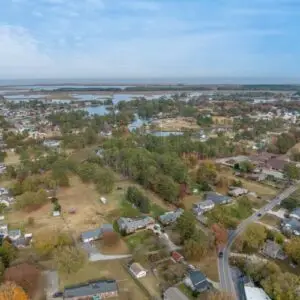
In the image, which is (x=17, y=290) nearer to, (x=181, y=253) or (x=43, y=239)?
(x=43, y=239)

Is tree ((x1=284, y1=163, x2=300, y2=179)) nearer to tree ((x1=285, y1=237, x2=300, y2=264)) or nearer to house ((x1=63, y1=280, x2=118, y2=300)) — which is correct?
tree ((x1=285, y1=237, x2=300, y2=264))

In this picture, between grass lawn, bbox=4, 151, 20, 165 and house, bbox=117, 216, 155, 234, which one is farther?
grass lawn, bbox=4, 151, 20, 165

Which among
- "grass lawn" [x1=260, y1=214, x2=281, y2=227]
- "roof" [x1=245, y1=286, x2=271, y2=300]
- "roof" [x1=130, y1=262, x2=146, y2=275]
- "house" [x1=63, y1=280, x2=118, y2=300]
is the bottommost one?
"grass lawn" [x1=260, y1=214, x2=281, y2=227]

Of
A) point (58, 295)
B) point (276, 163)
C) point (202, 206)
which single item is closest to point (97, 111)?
point (276, 163)

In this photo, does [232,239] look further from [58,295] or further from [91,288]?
[58,295]

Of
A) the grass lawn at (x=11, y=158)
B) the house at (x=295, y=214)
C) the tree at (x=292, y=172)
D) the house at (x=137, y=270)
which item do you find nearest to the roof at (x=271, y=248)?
the house at (x=295, y=214)

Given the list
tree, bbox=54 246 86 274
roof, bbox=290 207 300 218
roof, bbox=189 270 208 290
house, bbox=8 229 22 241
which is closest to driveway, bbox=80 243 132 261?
tree, bbox=54 246 86 274

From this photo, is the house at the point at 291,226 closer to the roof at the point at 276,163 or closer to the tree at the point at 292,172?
the tree at the point at 292,172

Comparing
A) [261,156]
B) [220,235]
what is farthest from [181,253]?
[261,156]
